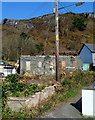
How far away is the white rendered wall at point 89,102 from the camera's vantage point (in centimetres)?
709

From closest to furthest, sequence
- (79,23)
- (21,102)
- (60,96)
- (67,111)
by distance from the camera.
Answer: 1. (21,102)
2. (67,111)
3. (60,96)
4. (79,23)

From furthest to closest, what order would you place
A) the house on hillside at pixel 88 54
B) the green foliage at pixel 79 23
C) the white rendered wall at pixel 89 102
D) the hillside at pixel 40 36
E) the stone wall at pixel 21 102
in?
the green foliage at pixel 79 23, the hillside at pixel 40 36, the house on hillside at pixel 88 54, the stone wall at pixel 21 102, the white rendered wall at pixel 89 102

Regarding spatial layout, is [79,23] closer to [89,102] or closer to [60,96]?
[60,96]

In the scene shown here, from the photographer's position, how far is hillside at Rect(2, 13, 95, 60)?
3084 cm

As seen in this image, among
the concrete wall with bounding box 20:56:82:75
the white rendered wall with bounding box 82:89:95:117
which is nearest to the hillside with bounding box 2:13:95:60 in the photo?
the concrete wall with bounding box 20:56:82:75

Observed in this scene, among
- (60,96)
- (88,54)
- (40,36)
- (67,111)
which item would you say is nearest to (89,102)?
(67,111)

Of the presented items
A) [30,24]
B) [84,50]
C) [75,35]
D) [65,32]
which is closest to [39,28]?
[30,24]

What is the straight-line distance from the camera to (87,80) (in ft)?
51.5

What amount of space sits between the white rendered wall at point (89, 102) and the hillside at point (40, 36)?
2424 cm

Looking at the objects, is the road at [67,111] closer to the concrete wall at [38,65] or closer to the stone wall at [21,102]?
the stone wall at [21,102]

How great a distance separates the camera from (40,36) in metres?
50.2

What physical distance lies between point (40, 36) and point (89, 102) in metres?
44.1

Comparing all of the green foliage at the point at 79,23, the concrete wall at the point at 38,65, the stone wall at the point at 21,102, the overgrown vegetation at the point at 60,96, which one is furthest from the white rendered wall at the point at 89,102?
the green foliage at the point at 79,23

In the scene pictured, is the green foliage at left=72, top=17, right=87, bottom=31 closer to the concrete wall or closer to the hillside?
the hillside
